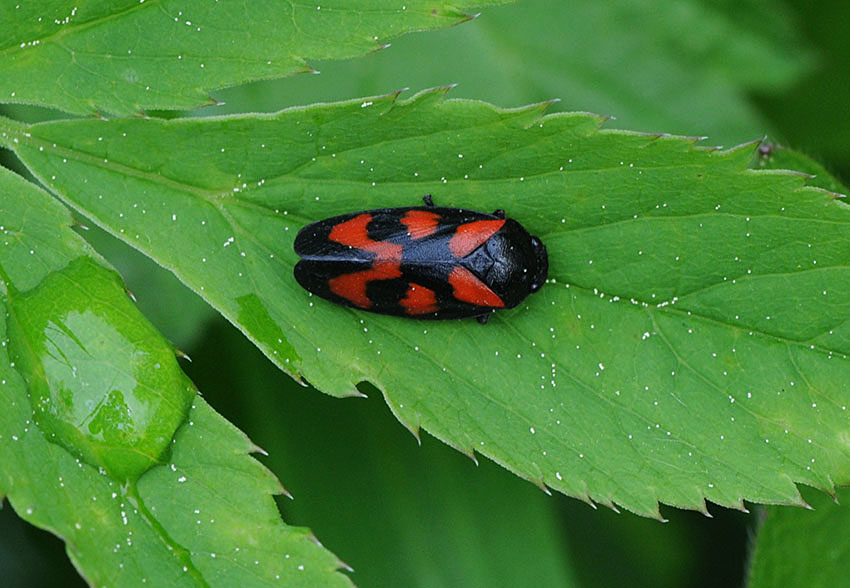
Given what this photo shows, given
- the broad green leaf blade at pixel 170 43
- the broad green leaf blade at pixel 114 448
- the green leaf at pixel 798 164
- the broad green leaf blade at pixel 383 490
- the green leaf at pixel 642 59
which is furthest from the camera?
the green leaf at pixel 642 59

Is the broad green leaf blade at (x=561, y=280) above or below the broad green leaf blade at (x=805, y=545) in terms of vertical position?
above

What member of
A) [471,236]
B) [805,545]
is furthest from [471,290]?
[805,545]

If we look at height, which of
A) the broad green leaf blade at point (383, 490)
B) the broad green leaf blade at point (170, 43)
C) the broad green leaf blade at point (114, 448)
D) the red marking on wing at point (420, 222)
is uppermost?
the broad green leaf blade at point (170, 43)

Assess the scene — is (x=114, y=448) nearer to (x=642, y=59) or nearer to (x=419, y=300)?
(x=419, y=300)

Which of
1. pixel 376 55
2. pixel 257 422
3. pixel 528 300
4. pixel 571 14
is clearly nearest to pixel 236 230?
pixel 528 300

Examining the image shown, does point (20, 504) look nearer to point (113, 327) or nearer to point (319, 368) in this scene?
point (113, 327)

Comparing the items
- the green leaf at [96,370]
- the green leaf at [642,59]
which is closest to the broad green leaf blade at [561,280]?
the green leaf at [96,370]

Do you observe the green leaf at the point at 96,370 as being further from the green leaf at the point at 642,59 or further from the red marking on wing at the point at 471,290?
the green leaf at the point at 642,59
